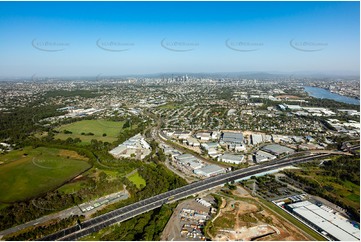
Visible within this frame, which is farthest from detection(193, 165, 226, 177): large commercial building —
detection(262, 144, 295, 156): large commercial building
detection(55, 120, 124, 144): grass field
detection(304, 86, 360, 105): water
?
detection(304, 86, 360, 105): water

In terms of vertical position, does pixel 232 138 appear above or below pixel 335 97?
below

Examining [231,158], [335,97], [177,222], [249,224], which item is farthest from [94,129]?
[335,97]

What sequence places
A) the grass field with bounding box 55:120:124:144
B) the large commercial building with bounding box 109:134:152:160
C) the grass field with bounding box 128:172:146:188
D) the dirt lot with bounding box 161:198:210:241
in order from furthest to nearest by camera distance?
1. the grass field with bounding box 55:120:124:144
2. the large commercial building with bounding box 109:134:152:160
3. the grass field with bounding box 128:172:146:188
4. the dirt lot with bounding box 161:198:210:241

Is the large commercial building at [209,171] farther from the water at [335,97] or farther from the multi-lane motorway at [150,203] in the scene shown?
the water at [335,97]

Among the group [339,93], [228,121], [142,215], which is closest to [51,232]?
[142,215]

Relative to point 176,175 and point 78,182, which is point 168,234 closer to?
point 176,175

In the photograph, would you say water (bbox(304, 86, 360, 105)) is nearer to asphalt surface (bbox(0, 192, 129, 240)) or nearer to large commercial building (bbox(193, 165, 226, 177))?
large commercial building (bbox(193, 165, 226, 177))

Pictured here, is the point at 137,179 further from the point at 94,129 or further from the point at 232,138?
the point at 94,129
